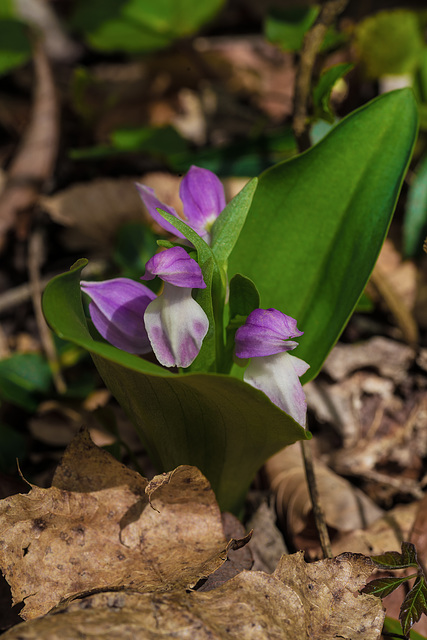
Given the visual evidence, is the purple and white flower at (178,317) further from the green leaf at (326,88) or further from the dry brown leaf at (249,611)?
the green leaf at (326,88)

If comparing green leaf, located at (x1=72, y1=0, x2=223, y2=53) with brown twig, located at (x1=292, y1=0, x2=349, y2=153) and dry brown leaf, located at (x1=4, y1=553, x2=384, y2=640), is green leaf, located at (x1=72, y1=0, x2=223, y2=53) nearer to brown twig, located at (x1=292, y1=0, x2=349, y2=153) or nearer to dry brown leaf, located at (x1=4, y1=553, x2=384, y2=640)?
brown twig, located at (x1=292, y1=0, x2=349, y2=153)

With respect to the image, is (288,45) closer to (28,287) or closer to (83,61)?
(28,287)

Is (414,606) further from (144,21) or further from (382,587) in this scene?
(144,21)

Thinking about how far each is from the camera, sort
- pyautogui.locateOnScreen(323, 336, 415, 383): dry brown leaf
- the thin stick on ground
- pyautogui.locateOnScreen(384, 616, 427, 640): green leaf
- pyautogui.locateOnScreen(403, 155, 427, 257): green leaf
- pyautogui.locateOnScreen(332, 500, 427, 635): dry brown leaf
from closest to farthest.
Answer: pyautogui.locateOnScreen(384, 616, 427, 640): green leaf, the thin stick on ground, pyautogui.locateOnScreen(332, 500, 427, 635): dry brown leaf, pyautogui.locateOnScreen(323, 336, 415, 383): dry brown leaf, pyautogui.locateOnScreen(403, 155, 427, 257): green leaf

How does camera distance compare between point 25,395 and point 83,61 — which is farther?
point 83,61

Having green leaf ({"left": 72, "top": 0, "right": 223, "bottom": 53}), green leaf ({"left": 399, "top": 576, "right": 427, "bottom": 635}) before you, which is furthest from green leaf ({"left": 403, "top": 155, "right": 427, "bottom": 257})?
green leaf ({"left": 399, "top": 576, "right": 427, "bottom": 635})

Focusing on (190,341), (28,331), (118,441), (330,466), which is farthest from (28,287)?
(190,341)

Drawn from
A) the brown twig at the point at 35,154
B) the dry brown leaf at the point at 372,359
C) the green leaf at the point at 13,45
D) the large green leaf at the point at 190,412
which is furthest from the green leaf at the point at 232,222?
the green leaf at the point at 13,45
